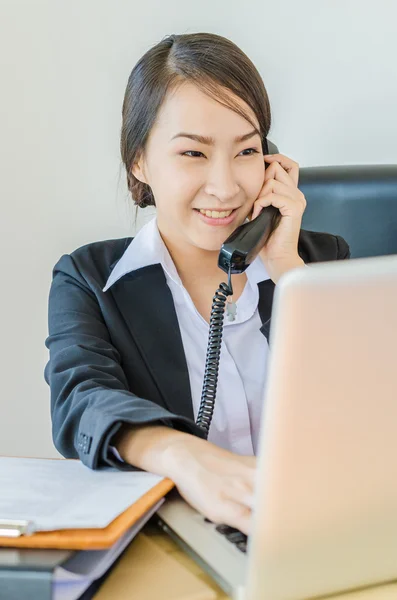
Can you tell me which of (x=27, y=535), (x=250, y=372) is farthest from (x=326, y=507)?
(x=250, y=372)

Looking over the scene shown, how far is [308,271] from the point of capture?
1.87 ft

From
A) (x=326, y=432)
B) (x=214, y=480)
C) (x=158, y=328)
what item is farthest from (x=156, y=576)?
(x=158, y=328)

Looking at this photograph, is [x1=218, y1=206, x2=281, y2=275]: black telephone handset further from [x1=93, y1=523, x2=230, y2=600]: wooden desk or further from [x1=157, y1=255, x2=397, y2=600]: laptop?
[x1=157, y1=255, x2=397, y2=600]: laptop

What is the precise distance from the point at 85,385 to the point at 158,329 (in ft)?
1.07

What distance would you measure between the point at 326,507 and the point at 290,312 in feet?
0.53

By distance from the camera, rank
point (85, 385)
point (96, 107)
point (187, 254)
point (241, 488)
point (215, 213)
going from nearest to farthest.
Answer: point (241, 488) → point (85, 385) → point (215, 213) → point (187, 254) → point (96, 107)

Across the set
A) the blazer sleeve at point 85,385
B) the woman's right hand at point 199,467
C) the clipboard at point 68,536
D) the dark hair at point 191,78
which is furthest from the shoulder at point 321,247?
the clipboard at point 68,536

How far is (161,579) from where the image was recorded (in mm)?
764

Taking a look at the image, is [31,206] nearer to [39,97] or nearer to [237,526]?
[39,97]

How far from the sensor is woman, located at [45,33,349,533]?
142 cm

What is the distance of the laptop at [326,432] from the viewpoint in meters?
0.58

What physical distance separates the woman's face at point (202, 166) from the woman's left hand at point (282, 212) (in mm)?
39

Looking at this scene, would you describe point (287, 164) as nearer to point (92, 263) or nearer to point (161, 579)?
point (92, 263)

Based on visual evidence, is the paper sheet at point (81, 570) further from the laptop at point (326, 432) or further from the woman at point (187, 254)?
the woman at point (187, 254)
